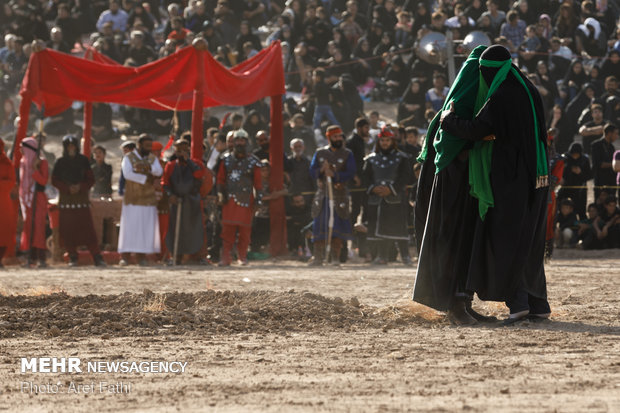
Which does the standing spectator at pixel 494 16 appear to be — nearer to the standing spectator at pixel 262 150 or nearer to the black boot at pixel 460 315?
the standing spectator at pixel 262 150

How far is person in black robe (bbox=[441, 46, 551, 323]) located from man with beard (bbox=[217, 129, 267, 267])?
817 cm

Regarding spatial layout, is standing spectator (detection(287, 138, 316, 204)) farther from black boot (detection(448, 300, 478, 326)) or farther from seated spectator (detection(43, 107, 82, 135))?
black boot (detection(448, 300, 478, 326))

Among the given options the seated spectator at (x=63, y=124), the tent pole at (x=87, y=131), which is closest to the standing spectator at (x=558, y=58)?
the tent pole at (x=87, y=131)

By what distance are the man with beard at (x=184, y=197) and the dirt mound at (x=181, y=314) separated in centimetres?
631

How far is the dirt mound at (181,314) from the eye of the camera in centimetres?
Answer: 782

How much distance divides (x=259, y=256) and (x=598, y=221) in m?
5.01

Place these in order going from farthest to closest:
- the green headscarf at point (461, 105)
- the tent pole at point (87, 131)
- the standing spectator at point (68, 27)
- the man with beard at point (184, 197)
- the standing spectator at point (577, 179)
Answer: the standing spectator at point (68, 27), the tent pole at point (87, 131), the standing spectator at point (577, 179), the man with beard at point (184, 197), the green headscarf at point (461, 105)

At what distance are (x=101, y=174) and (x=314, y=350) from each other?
12.1m

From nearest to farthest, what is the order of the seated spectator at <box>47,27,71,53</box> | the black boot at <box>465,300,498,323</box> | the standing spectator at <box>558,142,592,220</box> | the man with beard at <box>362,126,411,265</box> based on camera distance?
1. the black boot at <box>465,300,498,323</box>
2. the man with beard at <box>362,126,411,265</box>
3. the standing spectator at <box>558,142,592,220</box>
4. the seated spectator at <box>47,27,71,53</box>

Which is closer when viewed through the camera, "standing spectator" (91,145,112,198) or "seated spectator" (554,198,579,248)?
"seated spectator" (554,198,579,248)

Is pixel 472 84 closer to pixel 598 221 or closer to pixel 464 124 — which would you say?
pixel 464 124

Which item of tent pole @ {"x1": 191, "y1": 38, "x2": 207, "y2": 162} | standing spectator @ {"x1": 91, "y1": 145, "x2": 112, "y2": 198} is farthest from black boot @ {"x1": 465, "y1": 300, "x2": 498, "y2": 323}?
standing spectator @ {"x1": 91, "y1": 145, "x2": 112, "y2": 198}

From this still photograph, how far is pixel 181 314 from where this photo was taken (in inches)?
326

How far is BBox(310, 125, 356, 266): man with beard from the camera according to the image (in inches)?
612
